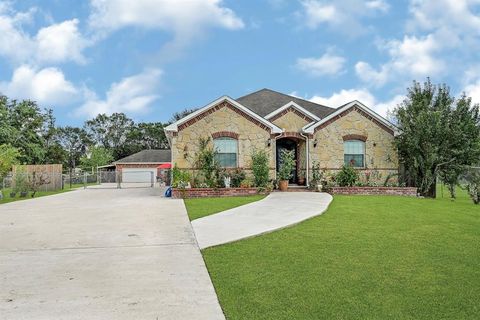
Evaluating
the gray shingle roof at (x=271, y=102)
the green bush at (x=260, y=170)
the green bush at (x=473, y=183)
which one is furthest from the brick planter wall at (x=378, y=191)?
the gray shingle roof at (x=271, y=102)

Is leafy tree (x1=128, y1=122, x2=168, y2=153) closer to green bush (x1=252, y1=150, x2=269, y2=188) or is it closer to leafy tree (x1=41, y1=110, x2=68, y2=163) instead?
leafy tree (x1=41, y1=110, x2=68, y2=163)

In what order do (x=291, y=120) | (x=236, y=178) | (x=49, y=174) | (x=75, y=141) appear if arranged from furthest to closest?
1. (x=75, y=141)
2. (x=49, y=174)
3. (x=291, y=120)
4. (x=236, y=178)

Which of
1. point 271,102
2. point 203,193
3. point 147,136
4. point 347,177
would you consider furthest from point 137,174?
point 347,177

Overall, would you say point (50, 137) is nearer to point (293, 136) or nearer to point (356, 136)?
point (293, 136)

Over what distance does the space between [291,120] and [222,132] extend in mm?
4127

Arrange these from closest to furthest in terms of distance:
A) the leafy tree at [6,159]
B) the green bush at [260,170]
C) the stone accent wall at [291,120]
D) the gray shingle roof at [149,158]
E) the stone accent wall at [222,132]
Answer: the green bush at [260,170] < the stone accent wall at [222,132] < the leafy tree at [6,159] < the stone accent wall at [291,120] < the gray shingle roof at [149,158]

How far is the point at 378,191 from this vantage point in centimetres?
1703

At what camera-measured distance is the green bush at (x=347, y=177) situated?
1744 centimetres

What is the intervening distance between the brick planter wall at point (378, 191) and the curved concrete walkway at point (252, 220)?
4.55 metres

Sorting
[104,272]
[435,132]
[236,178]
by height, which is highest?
[435,132]

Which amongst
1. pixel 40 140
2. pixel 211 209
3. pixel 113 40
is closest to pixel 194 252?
pixel 211 209

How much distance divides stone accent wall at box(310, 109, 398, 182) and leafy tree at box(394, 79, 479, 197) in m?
Result: 1.15

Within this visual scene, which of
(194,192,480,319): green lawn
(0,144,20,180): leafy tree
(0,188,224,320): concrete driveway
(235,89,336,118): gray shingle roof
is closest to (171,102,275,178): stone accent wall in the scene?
(235,89,336,118): gray shingle roof

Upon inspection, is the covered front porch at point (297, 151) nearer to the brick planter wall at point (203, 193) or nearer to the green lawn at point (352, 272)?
the brick planter wall at point (203, 193)
